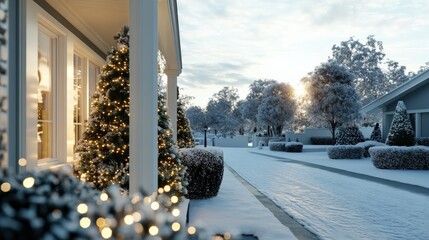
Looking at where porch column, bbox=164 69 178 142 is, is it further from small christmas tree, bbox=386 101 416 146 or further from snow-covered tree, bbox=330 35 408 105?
snow-covered tree, bbox=330 35 408 105

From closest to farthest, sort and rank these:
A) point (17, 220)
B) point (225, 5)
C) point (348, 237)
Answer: point (17, 220) → point (348, 237) → point (225, 5)

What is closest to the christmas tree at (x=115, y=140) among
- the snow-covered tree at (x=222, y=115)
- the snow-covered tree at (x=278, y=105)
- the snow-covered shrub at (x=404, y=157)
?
the snow-covered shrub at (x=404, y=157)

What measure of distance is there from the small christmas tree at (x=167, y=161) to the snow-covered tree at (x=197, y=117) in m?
46.9

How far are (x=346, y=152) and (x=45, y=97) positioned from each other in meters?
16.3

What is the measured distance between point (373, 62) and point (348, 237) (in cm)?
4752

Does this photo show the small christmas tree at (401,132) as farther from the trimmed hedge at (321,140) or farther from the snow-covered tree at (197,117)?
the snow-covered tree at (197,117)

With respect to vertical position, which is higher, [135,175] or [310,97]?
[310,97]

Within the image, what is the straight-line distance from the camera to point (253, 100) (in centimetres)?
4594

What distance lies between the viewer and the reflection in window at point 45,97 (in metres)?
4.80

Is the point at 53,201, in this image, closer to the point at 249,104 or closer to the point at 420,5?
the point at 420,5

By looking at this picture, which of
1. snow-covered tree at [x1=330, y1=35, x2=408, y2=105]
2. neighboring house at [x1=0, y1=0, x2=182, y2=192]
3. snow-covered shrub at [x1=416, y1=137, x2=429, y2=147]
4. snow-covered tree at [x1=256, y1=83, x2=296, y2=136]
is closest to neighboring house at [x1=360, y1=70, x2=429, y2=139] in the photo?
snow-covered shrub at [x1=416, y1=137, x2=429, y2=147]

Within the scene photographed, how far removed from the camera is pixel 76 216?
1.06 metres

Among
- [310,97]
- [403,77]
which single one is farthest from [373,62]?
[310,97]

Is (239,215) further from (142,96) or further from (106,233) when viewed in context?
(106,233)
